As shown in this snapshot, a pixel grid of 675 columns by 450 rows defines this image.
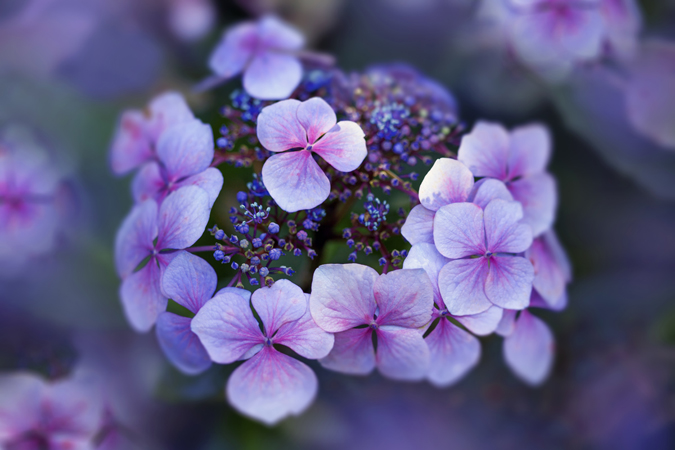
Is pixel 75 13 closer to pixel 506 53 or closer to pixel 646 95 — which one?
pixel 506 53

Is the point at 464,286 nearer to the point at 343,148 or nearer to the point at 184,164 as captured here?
the point at 343,148

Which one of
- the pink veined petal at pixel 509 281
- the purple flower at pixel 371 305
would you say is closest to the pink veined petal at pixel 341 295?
the purple flower at pixel 371 305

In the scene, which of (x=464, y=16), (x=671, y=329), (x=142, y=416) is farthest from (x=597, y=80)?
(x=142, y=416)

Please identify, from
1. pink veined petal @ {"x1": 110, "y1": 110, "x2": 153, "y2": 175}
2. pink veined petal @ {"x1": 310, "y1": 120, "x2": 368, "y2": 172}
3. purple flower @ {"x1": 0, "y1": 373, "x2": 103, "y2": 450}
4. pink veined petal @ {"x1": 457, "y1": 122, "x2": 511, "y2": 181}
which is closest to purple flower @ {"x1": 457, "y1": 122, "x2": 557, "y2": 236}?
pink veined petal @ {"x1": 457, "y1": 122, "x2": 511, "y2": 181}

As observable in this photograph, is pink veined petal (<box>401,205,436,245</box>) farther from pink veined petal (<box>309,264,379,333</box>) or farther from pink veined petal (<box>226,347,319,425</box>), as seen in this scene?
pink veined petal (<box>226,347,319,425</box>)

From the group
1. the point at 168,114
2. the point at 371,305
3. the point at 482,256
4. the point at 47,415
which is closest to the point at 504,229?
the point at 482,256

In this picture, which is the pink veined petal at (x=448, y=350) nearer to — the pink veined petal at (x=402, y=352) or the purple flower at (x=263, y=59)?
the pink veined petal at (x=402, y=352)
